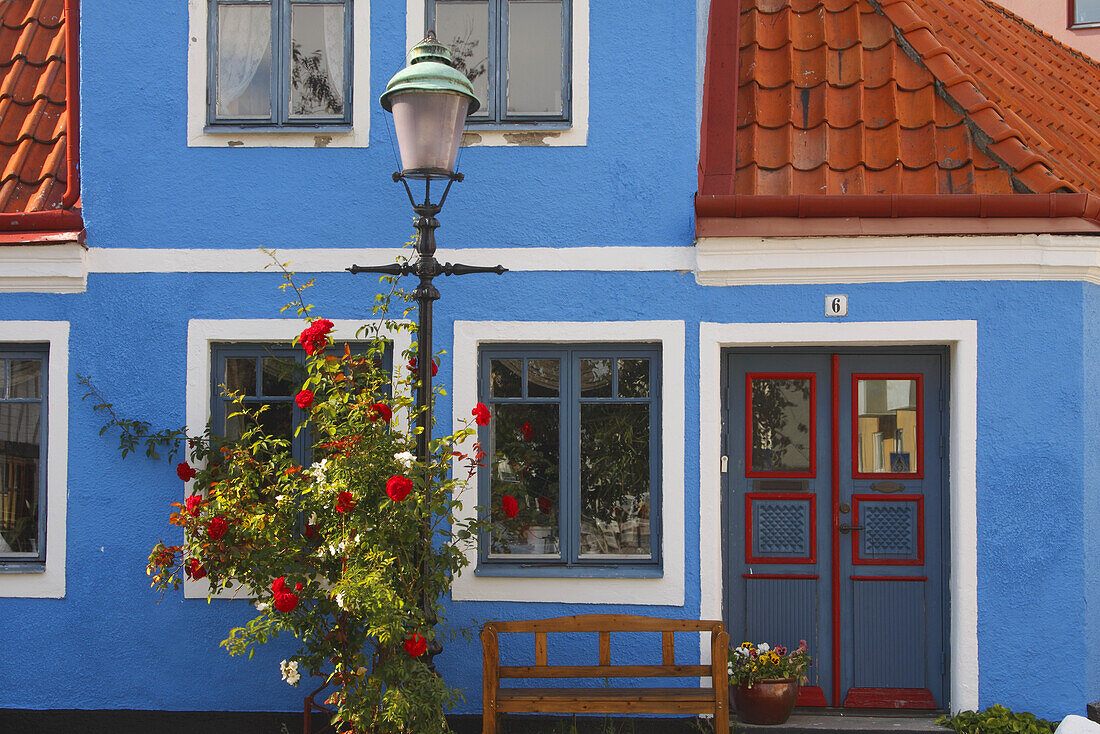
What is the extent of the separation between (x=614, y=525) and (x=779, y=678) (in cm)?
127

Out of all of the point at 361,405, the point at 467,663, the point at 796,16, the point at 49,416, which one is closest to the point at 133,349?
the point at 49,416

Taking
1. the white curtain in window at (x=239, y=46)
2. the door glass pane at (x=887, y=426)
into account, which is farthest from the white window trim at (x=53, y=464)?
the door glass pane at (x=887, y=426)

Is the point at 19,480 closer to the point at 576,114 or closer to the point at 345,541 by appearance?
the point at 345,541

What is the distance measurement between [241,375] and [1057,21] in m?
10.4

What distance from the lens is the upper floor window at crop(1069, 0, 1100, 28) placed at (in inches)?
460

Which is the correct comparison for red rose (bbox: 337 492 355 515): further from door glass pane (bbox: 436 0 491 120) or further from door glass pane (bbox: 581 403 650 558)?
door glass pane (bbox: 436 0 491 120)

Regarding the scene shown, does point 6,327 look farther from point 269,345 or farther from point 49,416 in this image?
point 269,345

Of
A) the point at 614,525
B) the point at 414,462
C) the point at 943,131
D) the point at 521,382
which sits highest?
the point at 943,131

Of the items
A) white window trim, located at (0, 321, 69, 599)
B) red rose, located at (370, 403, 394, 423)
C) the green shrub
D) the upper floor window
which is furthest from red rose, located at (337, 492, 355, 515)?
the upper floor window

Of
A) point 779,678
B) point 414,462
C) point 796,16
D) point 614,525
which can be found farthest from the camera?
point 796,16

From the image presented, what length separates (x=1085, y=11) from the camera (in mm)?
11703

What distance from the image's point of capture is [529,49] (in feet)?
20.1

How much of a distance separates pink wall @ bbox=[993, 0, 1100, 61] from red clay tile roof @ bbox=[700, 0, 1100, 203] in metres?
5.63

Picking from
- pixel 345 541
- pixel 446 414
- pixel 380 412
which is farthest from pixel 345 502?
pixel 446 414
